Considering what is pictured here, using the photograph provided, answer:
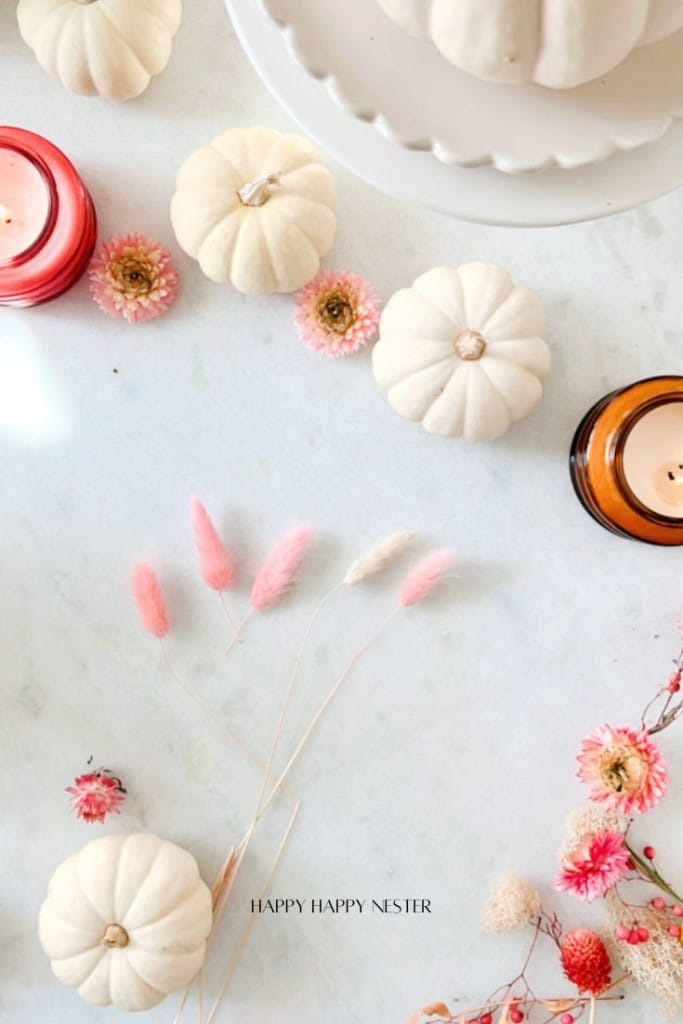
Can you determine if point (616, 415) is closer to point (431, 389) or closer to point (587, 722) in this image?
point (431, 389)

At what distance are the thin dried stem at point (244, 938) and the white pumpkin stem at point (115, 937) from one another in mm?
153

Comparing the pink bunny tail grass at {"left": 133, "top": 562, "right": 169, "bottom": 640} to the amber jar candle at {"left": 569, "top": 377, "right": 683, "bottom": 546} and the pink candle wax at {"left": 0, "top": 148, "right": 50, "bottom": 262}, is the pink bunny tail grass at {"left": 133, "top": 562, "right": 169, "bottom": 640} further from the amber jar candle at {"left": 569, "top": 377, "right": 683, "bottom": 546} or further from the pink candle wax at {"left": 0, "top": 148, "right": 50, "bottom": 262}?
the amber jar candle at {"left": 569, "top": 377, "right": 683, "bottom": 546}

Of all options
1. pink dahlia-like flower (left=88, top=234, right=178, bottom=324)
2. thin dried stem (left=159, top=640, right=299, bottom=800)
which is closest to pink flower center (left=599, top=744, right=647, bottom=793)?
thin dried stem (left=159, top=640, right=299, bottom=800)

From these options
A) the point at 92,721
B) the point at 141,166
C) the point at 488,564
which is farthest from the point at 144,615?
the point at 141,166

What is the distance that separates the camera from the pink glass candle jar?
103 centimetres

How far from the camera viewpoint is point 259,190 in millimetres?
994

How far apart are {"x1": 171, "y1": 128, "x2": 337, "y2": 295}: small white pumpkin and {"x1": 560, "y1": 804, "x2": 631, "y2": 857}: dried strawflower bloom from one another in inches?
25.4

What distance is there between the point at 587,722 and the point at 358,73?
29.7 inches

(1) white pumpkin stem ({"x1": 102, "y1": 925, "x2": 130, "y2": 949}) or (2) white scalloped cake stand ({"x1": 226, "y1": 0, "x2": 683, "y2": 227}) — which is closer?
(2) white scalloped cake stand ({"x1": 226, "y1": 0, "x2": 683, "y2": 227})

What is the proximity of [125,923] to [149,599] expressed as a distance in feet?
1.07

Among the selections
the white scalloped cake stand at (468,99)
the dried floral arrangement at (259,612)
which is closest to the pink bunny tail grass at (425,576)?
the dried floral arrangement at (259,612)

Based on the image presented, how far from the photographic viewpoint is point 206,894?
3.54 feet

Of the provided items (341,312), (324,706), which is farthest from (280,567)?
(341,312)

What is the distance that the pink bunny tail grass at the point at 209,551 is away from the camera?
1091mm
